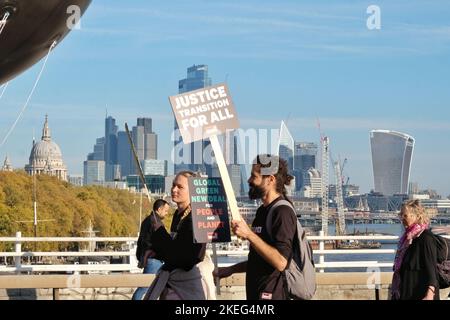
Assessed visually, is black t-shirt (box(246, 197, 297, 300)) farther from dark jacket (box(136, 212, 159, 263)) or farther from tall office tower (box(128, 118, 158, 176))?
tall office tower (box(128, 118, 158, 176))

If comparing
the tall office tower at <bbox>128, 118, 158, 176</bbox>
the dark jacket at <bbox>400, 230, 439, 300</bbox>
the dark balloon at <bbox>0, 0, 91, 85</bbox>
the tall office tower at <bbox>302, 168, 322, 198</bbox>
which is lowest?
the dark jacket at <bbox>400, 230, 439, 300</bbox>

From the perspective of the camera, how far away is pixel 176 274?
6.70m

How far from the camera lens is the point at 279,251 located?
6.07 m

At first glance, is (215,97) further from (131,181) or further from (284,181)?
(131,181)

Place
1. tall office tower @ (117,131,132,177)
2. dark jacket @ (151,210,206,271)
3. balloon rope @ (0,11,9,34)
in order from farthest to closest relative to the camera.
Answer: tall office tower @ (117,131,132,177) → balloon rope @ (0,11,9,34) → dark jacket @ (151,210,206,271)

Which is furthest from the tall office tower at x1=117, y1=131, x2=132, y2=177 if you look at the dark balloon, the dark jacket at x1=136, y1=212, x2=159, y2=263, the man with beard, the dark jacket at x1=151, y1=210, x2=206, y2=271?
the man with beard

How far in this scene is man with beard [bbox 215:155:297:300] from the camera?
19.7 ft

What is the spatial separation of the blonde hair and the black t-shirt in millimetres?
1525

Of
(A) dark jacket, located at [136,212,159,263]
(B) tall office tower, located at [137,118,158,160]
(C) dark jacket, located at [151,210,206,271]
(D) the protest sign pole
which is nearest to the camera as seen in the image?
(D) the protest sign pole

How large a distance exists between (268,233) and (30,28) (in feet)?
11.7

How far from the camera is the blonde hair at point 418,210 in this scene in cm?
738

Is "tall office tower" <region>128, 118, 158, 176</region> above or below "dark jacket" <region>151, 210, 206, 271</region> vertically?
above

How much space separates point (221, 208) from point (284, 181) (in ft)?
1.50
